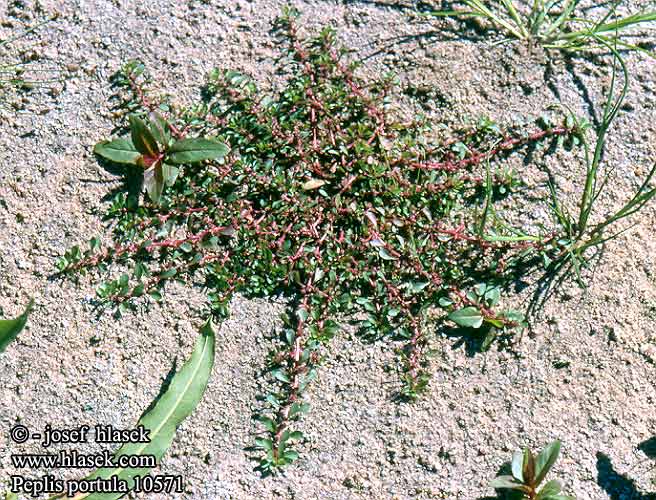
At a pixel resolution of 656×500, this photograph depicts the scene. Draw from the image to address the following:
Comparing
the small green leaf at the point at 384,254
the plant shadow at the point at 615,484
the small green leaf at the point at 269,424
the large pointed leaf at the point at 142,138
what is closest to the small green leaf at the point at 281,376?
the small green leaf at the point at 269,424

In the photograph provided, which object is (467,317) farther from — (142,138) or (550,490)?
(142,138)

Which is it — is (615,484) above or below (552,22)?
below

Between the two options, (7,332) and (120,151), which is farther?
(120,151)

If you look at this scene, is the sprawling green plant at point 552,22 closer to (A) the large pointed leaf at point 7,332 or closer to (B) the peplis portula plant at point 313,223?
(B) the peplis portula plant at point 313,223

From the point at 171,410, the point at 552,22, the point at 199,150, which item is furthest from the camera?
the point at 552,22

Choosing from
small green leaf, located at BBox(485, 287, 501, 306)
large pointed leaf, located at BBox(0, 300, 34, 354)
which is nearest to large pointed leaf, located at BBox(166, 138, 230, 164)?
large pointed leaf, located at BBox(0, 300, 34, 354)

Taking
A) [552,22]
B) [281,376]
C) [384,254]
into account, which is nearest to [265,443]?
[281,376]

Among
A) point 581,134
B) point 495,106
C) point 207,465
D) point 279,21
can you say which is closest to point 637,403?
point 581,134
